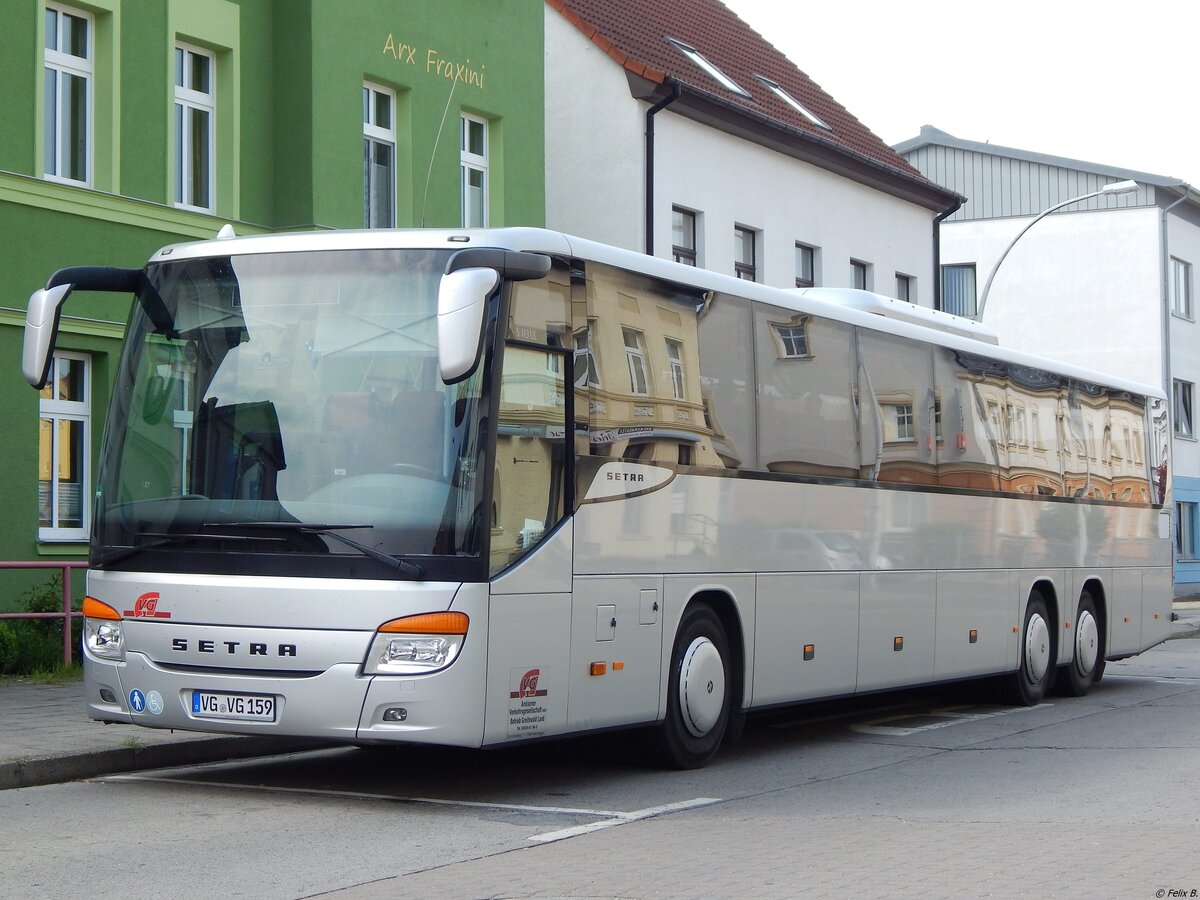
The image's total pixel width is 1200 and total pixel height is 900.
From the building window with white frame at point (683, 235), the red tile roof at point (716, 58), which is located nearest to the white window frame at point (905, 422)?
the red tile roof at point (716, 58)

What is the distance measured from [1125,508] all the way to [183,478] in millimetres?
12199

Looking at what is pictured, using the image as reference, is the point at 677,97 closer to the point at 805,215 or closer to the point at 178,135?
the point at 805,215

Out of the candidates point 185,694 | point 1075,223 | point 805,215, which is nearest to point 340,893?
point 185,694

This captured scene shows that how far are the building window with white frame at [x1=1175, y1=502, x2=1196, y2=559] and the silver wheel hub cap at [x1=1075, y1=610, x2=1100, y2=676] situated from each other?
3167 centimetres

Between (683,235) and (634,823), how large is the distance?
20422 millimetres

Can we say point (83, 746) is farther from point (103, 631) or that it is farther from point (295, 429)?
point (295, 429)

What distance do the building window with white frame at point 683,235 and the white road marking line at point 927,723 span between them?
1318cm

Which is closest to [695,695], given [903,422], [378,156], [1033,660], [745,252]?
[903,422]

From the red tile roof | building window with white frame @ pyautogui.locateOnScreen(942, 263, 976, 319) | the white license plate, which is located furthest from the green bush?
building window with white frame @ pyautogui.locateOnScreen(942, 263, 976, 319)

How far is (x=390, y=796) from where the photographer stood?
9.69m

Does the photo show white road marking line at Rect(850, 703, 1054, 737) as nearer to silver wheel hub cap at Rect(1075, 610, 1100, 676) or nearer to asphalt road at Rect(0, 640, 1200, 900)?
asphalt road at Rect(0, 640, 1200, 900)

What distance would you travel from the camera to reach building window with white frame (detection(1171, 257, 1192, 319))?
159ft

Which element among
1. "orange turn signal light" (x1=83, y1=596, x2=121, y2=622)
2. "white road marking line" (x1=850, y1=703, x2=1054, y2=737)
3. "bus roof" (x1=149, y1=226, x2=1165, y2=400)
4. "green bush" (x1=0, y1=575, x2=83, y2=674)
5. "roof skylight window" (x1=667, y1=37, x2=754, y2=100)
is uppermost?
"roof skylight window" (x1=667, y1=37, x2=754, y2=100)

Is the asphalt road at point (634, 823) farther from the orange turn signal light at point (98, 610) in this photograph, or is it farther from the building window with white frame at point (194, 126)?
the building window with white frame at point (194, 126)
